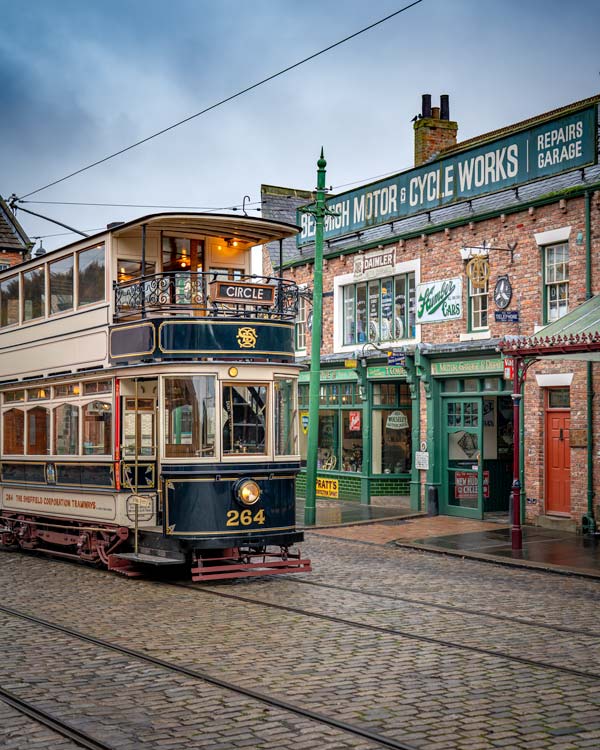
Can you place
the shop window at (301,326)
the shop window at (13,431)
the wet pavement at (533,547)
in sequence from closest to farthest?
1. the wet pavement at (533,547)
2. the shop window at (13,431)
3. the shop window at (301,326)

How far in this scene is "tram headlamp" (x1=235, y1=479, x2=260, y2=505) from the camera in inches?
499

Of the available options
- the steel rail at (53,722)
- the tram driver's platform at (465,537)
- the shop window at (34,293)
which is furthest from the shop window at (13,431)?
the steel rail at (53,722)

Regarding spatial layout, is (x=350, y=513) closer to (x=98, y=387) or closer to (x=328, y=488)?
(x=328, y=488)

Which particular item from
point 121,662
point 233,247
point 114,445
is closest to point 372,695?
point 121,662

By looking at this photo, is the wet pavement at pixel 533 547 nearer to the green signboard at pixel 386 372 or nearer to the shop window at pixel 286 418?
the shop window at pixel 286 418

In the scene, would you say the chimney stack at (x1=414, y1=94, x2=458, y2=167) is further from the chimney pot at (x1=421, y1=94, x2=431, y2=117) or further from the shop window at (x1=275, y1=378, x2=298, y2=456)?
the shop window at (x1=275, y1=378, x2=298, y2=456)

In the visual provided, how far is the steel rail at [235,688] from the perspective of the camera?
6.43 m

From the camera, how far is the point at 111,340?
13.9 metres

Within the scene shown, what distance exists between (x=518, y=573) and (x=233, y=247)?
6321 millimetres

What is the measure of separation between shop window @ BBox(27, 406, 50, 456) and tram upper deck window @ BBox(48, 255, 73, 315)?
157 cm

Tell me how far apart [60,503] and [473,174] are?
36.9 feet

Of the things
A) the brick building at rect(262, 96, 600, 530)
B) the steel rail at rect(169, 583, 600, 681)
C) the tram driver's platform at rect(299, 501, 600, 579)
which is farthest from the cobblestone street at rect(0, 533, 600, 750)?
the brick building at rect(262, 96, 600, 530)

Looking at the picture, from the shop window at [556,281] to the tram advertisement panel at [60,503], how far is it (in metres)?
9.65

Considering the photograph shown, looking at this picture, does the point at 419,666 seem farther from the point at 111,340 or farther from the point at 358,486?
the point at 358,486
